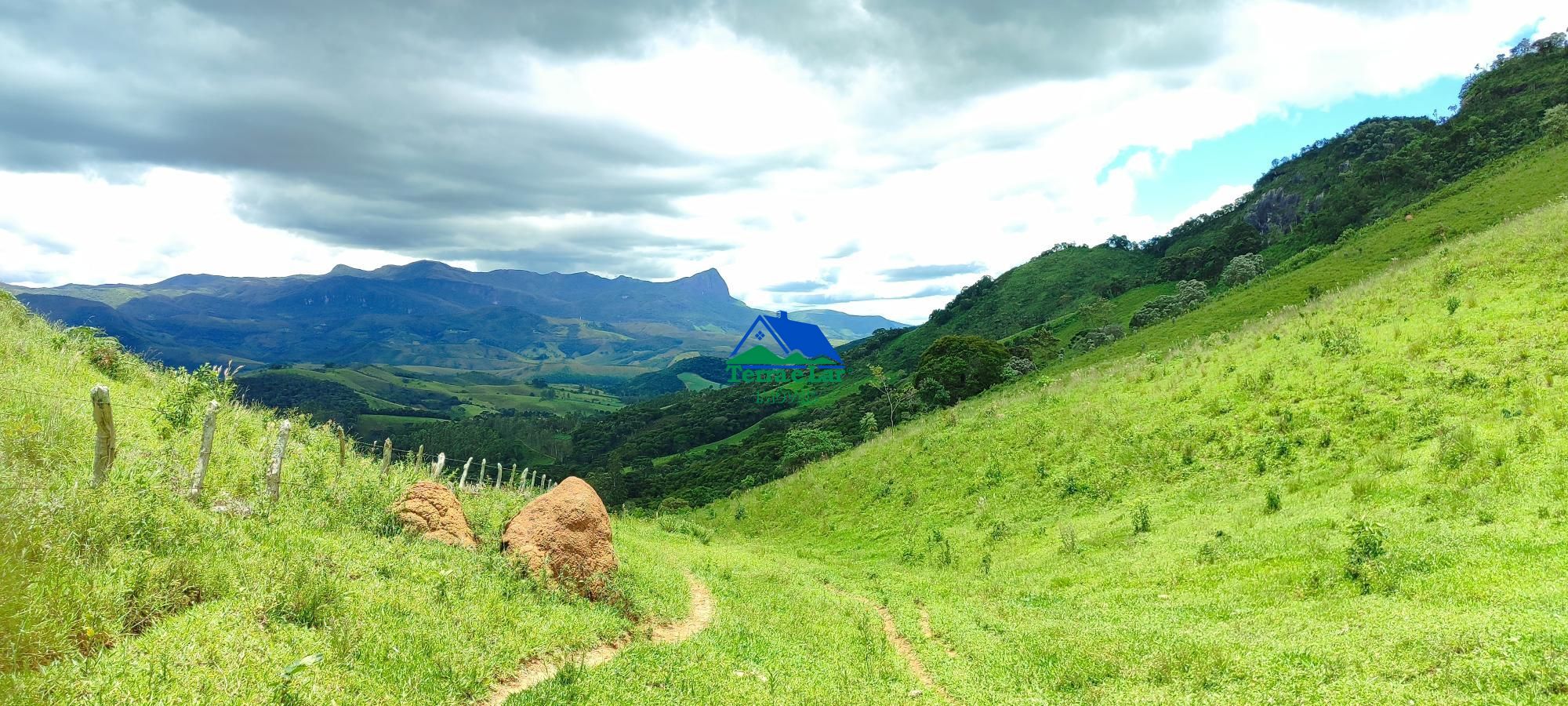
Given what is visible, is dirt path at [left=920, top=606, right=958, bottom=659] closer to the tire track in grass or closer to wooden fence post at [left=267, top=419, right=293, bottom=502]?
the tire track in grass

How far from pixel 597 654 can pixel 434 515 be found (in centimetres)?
634

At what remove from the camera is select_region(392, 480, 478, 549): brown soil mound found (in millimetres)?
14680

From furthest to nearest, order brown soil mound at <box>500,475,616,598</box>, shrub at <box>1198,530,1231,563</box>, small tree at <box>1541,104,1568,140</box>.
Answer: small tree at <box>1541,104,1568,140</box>
shrub at <box>1198,530,1231,563</box>
brown soil mound at <box>500,475,616,598</box>

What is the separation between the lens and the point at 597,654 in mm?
11234

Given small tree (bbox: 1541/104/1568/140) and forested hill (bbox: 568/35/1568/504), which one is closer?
forested hill (bbox: 568/35/1568/504)

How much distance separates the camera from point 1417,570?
10.6 metres

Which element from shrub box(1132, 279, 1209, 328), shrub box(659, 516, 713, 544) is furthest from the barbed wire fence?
shrub box(1132, 279, 1209, 328)

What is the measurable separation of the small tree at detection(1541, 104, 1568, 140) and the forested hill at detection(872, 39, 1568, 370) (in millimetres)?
6941

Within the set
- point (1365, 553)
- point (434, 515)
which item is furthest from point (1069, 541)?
point (434, 515)

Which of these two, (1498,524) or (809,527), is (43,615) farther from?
(809,527)

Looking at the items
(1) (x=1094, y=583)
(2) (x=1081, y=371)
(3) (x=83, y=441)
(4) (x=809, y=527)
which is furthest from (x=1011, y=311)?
(3) (x=83, y=441)

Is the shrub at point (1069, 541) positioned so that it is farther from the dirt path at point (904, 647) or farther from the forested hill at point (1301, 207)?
the forested hill at point (1301, 207)

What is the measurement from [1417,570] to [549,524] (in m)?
15.9

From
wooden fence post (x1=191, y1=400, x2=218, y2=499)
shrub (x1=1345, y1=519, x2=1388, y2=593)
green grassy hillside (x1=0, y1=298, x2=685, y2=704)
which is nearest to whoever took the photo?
green grassy hillside (x1=0, y1=298, x2=685, y2=704)
